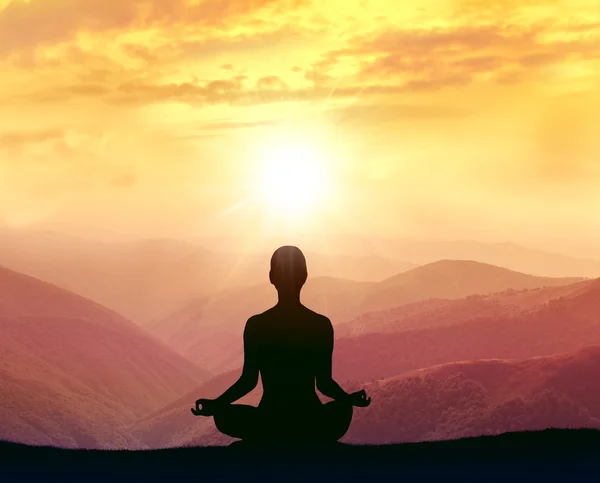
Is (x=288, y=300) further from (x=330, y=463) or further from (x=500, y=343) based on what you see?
(x=500, y=343)

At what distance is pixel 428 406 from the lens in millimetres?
122938

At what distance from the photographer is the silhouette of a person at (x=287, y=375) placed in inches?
519

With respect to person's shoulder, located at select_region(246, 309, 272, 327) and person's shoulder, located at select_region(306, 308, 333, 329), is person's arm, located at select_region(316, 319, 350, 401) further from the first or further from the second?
person's shoulder, located at select_region(246, 309, 272, 327)

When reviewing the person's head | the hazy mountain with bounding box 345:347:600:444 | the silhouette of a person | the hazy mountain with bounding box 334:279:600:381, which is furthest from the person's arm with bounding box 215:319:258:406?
the hazy mountain with bounding box 334:279:600:381

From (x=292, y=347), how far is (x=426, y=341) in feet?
622

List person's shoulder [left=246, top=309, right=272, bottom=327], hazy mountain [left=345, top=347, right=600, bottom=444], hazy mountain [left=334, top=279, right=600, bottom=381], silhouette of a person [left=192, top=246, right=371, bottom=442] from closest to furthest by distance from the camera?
1. silhouette of a person [left=192, top=246, right=371, bottom=442]
2. person's shoulder [left=246, top=309, right=272, bottom=327]
3. hazy mountain [left=345, top=347, right=600, bottom=444]
4. hazy mountain [left=334, top=279, right=600, bottom=381]

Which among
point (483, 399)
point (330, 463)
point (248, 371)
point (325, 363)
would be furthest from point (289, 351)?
point (483, 399)

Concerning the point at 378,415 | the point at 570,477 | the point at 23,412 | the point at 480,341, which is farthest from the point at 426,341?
the point at 570,477

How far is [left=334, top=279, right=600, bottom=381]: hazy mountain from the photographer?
186 meters

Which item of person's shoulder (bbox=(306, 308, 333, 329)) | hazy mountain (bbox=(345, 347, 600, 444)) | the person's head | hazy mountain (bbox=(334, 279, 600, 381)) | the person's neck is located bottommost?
person's shoulder (bbox=(306, 308, 333, 329))

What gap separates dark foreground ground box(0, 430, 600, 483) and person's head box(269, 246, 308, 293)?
8.23 feet

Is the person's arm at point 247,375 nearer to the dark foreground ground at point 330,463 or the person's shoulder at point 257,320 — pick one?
the person's shoulder at point 257,320

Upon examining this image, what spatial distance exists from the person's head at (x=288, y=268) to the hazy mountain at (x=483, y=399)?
104 m

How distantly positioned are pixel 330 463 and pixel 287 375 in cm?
160
